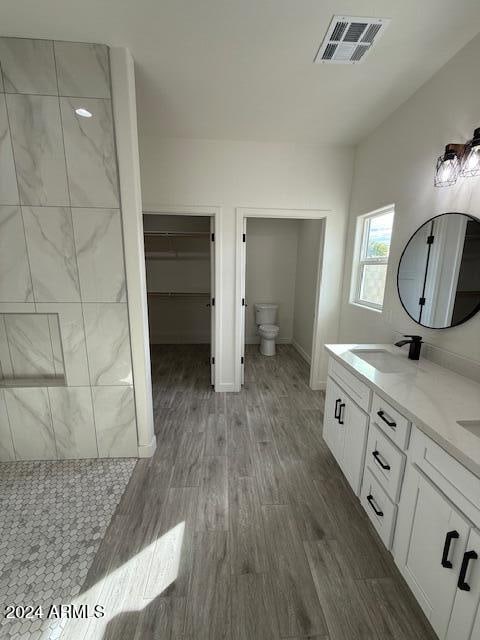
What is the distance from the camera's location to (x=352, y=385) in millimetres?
1691

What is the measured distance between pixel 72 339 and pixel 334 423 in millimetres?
1997

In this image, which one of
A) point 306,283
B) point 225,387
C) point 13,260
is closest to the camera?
point 13,260

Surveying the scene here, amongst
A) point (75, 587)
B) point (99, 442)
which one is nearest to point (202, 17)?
point (99, 442)

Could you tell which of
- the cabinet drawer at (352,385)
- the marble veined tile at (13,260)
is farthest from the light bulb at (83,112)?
the cabinet drawer at (352,385)

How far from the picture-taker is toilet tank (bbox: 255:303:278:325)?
4695mm

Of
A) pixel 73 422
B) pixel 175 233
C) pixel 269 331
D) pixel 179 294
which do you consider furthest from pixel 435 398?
pixel 179 294

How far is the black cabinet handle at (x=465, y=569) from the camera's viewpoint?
0.85 meters

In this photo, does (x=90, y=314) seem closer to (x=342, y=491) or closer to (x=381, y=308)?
(x=342, y=491)

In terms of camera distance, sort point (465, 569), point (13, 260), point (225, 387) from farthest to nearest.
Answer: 1. point (225, 387)
2. point (13, 260)
3. point (465, 569)

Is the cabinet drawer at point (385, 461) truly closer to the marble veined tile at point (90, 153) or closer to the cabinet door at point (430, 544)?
the cabinet door at point (430, 544)

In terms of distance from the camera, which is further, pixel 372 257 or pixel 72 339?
pixel 372 257

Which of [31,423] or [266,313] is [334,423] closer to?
[31,423]

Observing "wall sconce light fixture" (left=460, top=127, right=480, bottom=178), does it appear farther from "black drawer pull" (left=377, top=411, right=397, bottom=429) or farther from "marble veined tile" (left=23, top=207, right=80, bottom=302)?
"marble veined tile" (left=23, top=207, right=80, bottom=302)

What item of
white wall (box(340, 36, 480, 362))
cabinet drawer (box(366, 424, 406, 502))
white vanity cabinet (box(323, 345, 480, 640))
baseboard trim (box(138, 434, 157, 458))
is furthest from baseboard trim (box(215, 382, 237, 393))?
cabinet drawer (box(366, 424, 406, 502))
